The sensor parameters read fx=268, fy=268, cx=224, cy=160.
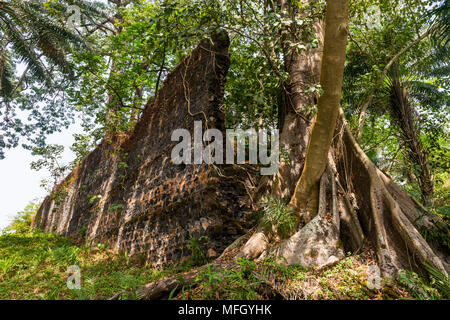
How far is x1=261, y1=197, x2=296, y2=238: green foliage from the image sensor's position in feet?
11.9

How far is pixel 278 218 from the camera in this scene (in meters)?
3.67

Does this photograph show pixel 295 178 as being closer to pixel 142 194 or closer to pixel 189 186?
pixel 189 186

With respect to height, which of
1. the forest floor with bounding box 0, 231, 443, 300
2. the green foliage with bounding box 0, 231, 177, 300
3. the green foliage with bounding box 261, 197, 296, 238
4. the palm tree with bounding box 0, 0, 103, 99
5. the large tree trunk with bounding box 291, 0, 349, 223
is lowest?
the green foliage with bounding box 0, 231, 177, 300

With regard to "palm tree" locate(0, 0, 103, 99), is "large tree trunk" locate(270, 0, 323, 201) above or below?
below

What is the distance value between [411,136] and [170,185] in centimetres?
523

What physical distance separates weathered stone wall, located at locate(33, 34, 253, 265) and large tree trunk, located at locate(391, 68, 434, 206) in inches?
149

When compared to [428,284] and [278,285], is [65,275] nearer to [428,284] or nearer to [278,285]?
[278,285]

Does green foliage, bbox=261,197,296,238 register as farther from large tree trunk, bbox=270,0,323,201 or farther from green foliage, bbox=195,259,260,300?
green foliage, bbox=195,259,260,300

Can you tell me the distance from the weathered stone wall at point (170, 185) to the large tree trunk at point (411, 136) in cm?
378

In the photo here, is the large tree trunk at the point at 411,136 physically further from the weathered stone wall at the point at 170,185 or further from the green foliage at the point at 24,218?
the green foliage at the point at 24,218

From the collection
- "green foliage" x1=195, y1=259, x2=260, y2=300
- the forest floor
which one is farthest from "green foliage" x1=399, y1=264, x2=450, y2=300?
"green foliage" x1=195, y1=259, x2=260, y2=300

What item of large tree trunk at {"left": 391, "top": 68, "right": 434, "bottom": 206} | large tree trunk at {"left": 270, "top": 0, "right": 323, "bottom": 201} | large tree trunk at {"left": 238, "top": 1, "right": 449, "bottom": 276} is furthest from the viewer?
large tree trunk at {"left": 391, "top": 68, "right": 434, "bottom": 206}

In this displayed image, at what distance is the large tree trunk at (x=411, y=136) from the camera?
18.6 feet
